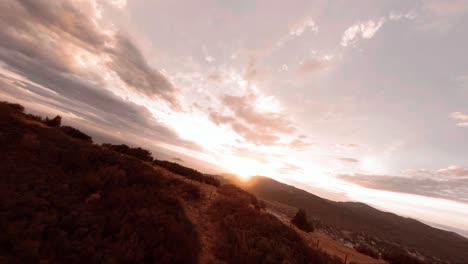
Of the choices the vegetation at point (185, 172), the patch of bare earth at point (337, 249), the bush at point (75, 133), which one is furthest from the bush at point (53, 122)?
the patch of bare earth at point (337, 249)

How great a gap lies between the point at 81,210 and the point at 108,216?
3.57 feet

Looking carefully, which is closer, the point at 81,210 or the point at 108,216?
the point at 81,210

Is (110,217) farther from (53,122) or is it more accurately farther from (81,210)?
(53,122)

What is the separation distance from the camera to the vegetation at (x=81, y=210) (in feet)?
21.7

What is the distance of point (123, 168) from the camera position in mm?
15016

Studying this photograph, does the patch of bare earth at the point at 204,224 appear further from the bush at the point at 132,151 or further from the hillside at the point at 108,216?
the bush at the point at 132,151

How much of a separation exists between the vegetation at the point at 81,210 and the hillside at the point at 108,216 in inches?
1.3

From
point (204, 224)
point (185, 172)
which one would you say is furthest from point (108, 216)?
point (185, 172)

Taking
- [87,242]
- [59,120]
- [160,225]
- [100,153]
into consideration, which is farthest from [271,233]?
[59,120]

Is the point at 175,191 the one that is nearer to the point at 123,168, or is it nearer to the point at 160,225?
the point at 123,168

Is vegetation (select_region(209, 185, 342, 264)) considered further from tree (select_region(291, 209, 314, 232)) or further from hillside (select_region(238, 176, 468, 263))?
hillside (select_region(238, 176, 468, 263))

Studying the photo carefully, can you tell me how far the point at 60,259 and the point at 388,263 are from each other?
19927mm

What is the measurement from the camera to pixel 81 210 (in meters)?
8.75

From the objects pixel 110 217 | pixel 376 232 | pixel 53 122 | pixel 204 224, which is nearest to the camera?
pixel 110 217
